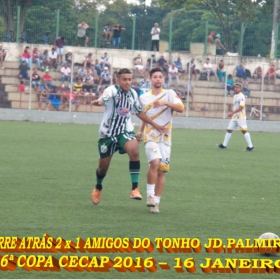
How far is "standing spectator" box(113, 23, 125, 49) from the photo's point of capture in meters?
41.8

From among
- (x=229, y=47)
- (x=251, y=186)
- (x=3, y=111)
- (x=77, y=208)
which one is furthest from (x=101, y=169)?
(x=229, y=47)

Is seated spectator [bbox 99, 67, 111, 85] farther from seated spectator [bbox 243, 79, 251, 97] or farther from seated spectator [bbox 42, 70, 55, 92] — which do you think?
seated spectator [bbox 243, 79, 251, 97]

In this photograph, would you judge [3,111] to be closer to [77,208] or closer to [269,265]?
[77,208]

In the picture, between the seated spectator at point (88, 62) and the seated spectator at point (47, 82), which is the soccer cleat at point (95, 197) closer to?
the seated spectator at point (47, 82)

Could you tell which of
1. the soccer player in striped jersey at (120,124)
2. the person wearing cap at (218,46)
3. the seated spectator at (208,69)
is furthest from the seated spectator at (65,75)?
the soccer player in striped jersey at (120,124)

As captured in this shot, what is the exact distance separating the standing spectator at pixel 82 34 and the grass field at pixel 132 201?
20.8 metres

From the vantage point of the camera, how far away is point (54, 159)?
17500 millimetres

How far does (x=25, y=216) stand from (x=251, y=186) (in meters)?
5.36

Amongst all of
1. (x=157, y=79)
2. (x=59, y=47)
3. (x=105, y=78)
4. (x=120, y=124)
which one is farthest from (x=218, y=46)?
(x=157, y=79)

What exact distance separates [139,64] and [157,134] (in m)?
28.0

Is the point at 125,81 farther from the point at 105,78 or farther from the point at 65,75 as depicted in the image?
the point at 65,75

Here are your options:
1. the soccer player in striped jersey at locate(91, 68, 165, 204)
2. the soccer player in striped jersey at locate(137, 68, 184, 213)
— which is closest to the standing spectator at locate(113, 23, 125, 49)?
the soccer player in striped jersey at locate(91, 68, 165, 204)

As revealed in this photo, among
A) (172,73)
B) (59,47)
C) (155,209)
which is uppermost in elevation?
(59,47)

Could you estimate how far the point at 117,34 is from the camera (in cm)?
4206
